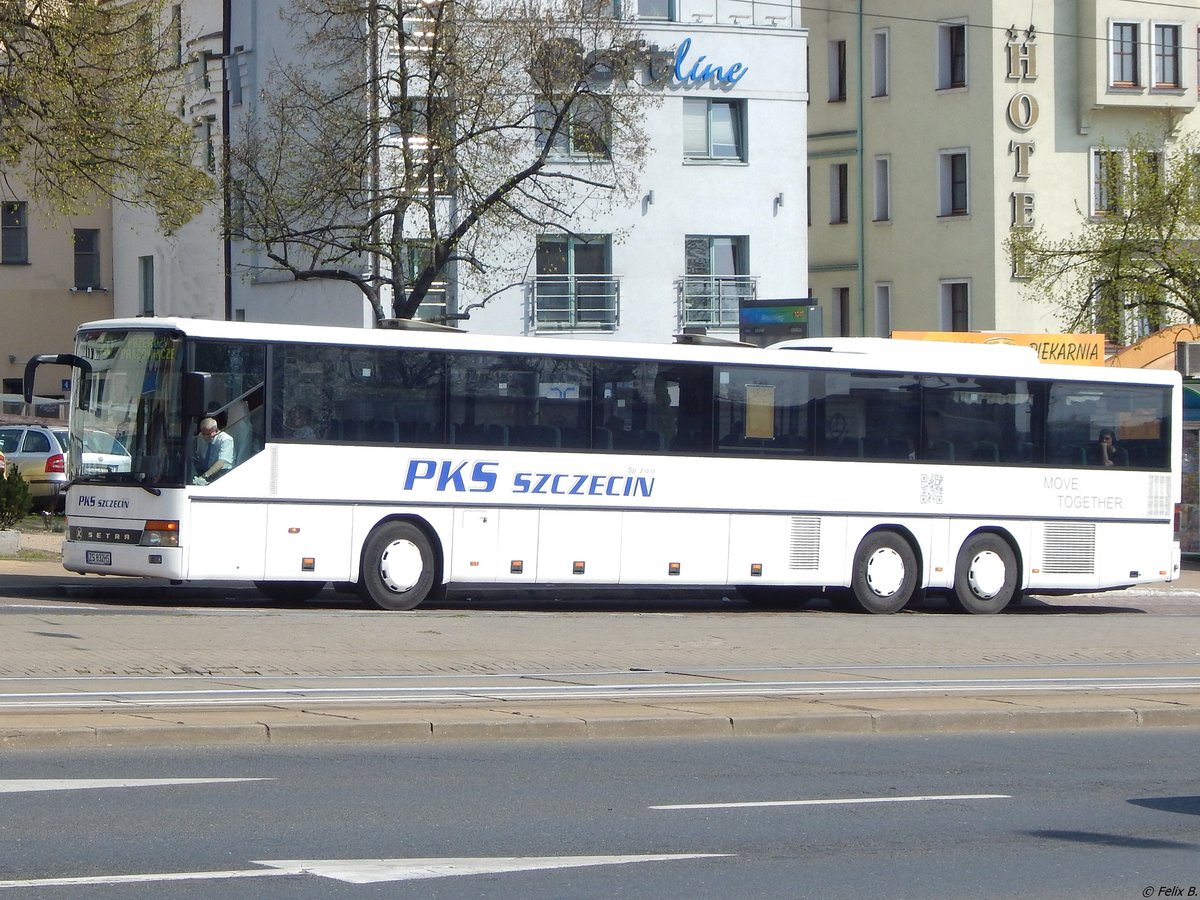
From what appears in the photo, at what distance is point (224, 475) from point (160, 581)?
A: 3.53m

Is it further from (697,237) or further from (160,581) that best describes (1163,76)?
(160,581)

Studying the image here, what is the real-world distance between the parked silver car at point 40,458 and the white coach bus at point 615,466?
15626 mm

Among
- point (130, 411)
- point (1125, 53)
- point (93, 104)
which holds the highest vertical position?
point (1125, 53)

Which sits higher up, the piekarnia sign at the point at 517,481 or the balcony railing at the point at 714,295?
the balcony railing at the point at 714,295

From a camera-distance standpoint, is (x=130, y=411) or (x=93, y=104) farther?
(x=93, y=104)

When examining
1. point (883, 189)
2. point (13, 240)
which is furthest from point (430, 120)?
point (13, 240)

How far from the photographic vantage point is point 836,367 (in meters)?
22.3

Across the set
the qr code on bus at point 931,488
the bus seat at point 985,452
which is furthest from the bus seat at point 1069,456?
the qr code on bus at point 931,488

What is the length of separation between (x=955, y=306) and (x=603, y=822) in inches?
1777

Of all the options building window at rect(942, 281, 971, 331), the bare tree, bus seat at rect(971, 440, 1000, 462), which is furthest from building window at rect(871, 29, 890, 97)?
bus seat at rect(971, 440, 1000, 462)

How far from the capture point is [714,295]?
157 feet

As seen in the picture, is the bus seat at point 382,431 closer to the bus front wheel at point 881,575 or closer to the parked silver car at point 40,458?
the bus front wheel at point 881,575

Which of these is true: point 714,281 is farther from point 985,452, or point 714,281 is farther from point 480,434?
point 480,434

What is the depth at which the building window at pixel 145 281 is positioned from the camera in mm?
56312
